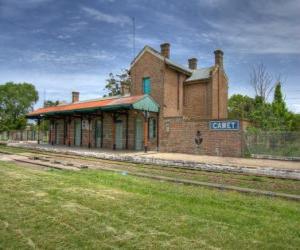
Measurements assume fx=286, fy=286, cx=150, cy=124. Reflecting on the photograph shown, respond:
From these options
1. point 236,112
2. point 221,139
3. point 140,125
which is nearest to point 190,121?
point 221,139

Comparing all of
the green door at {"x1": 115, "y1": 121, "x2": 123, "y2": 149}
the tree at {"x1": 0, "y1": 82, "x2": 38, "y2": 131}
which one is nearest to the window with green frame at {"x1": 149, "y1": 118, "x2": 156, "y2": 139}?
the green door at {"x1": 115, "y1": 121, "x2": 123, "y2": 149}

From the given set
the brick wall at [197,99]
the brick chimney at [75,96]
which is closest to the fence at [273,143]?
the brick wall at [197,99]

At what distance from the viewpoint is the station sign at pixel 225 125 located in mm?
16398

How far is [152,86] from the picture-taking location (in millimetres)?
22172

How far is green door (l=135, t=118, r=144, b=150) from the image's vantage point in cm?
2203

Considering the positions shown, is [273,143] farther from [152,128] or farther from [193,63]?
[193,63]

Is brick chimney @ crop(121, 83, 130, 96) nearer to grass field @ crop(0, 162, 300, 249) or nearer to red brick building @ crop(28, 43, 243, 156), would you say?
red brick building @ crop(28, 43, 243, 156)

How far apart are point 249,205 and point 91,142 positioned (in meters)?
21.4

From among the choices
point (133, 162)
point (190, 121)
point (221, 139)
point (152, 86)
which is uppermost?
point (152, 86)

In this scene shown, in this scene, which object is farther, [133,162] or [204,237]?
[133,162]

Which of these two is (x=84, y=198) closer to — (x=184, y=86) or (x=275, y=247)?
(x=275, y=247)

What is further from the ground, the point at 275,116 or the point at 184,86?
the point at 184,86

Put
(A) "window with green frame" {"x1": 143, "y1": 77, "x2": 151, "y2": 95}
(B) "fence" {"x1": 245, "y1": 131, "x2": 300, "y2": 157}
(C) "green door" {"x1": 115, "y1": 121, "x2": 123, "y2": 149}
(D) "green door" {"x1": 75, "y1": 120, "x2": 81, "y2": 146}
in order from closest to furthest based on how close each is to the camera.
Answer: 1. (B) "fence" {"x1": 245, "y1": 131, "x2": 300, "y2": 157}
2. (A) "window with green frame" {"x1": 143, "y1": 77, "x2": 151, "y2": 95}
3. (C) "green door" {"x1": 115, "y1": 121, "x2": 123, "y2": 149}
4. (D) "green door" {"x1": 75, "y1": 120, "x2": 81, "y2": 146}

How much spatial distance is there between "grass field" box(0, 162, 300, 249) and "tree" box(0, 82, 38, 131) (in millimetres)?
57569
